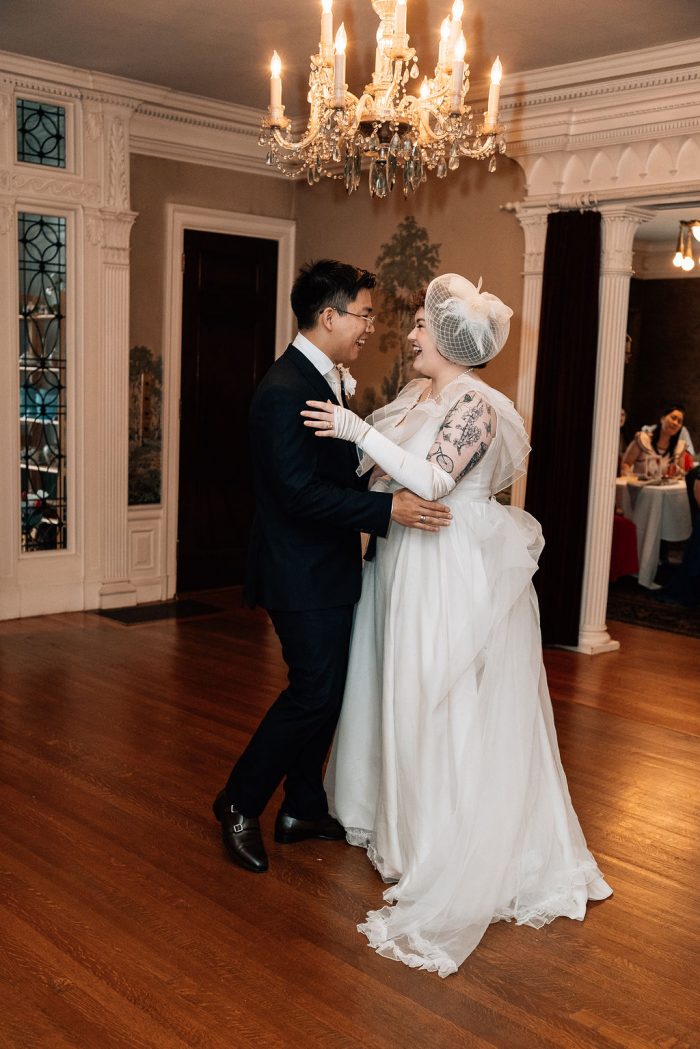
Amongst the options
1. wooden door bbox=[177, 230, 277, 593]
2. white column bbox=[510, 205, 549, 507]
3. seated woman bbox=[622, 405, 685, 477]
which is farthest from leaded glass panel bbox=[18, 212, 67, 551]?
seated woman bbox=[622, 405, 685, 477]

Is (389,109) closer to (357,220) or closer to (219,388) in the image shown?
(357,220)

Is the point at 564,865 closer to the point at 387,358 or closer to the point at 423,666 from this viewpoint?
the point at 423,666

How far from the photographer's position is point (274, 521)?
124 inches

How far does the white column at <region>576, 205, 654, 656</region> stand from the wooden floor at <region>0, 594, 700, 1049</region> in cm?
132

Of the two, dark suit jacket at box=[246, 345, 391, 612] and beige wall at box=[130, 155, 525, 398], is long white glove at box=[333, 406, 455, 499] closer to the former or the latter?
dark suit jacket at box=[246, 345, 391, 612]

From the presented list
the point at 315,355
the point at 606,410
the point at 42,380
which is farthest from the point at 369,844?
the point at 42,380

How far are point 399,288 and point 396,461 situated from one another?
429 cm

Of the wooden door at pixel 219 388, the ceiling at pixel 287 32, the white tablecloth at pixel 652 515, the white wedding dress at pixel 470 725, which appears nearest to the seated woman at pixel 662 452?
the white tablecloth at pixel 652 515

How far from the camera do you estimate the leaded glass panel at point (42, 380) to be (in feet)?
21.0

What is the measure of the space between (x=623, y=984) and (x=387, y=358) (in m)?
5.07

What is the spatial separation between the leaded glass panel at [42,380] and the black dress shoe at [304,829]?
3.67m

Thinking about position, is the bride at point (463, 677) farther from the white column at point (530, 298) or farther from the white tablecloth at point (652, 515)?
the white tablecloth at point (652, 515)

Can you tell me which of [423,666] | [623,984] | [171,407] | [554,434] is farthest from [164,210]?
[623,984]

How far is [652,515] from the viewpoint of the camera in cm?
844
